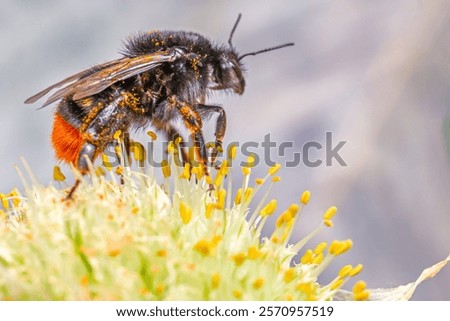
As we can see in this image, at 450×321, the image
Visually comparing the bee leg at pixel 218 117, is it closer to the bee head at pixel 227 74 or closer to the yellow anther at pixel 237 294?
the bee head at pixel 227 74

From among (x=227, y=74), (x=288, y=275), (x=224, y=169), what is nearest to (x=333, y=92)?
(x=227, y=74)

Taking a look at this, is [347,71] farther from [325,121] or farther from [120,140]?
[120,140]

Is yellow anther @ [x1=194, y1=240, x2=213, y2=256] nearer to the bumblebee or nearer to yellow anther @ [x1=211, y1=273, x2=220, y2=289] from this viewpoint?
yellow anther @ [x1=211, y1=273, x2=220, y2=289]

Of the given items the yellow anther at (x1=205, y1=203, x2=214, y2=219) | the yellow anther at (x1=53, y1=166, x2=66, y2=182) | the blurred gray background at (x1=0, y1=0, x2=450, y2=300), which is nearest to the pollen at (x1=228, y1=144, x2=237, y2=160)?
the yellow anther at (x1=205, y1=203, x2=214, y2=219)

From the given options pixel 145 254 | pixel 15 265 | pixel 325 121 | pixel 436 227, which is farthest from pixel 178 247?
pixel 325 121

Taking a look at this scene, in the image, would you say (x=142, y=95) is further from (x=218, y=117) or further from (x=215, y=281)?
(x=215, y=281)
